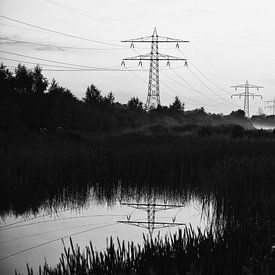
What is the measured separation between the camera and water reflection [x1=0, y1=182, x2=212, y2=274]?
8.60 metres

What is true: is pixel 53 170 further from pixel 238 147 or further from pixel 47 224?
pixel 238 147

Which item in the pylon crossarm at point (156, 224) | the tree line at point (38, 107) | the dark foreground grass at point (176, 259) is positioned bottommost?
the pylon crossarm at point (156, 224)

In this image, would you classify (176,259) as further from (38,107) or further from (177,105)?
(177,105)

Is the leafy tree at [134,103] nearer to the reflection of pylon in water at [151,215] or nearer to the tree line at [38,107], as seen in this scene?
the tree line at [38,107]

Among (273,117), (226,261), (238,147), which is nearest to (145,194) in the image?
(238,147)

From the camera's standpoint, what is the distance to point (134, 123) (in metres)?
37.8

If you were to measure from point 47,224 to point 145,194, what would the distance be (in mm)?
4106

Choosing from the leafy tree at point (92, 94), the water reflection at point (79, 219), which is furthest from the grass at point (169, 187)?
the leafy tree at point (92, 94)

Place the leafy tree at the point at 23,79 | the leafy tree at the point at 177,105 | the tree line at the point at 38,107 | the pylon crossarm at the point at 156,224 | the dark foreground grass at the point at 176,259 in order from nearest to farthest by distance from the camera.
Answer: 1. the dark foreground grass at the point at 176,259
2. the pylon crossarm at the point at 156,224
3. the tree line at the point at 38,107
4. the leafy tree at the point at 23,79
5. the leafy tree at the point at 177,105

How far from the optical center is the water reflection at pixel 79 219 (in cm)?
860

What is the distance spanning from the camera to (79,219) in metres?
11.0

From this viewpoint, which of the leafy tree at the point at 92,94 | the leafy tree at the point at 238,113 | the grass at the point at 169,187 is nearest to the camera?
the grass at the point at 169,187

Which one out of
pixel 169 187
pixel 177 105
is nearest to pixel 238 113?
pixel 177 105

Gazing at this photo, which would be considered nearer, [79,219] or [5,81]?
[79,219]
